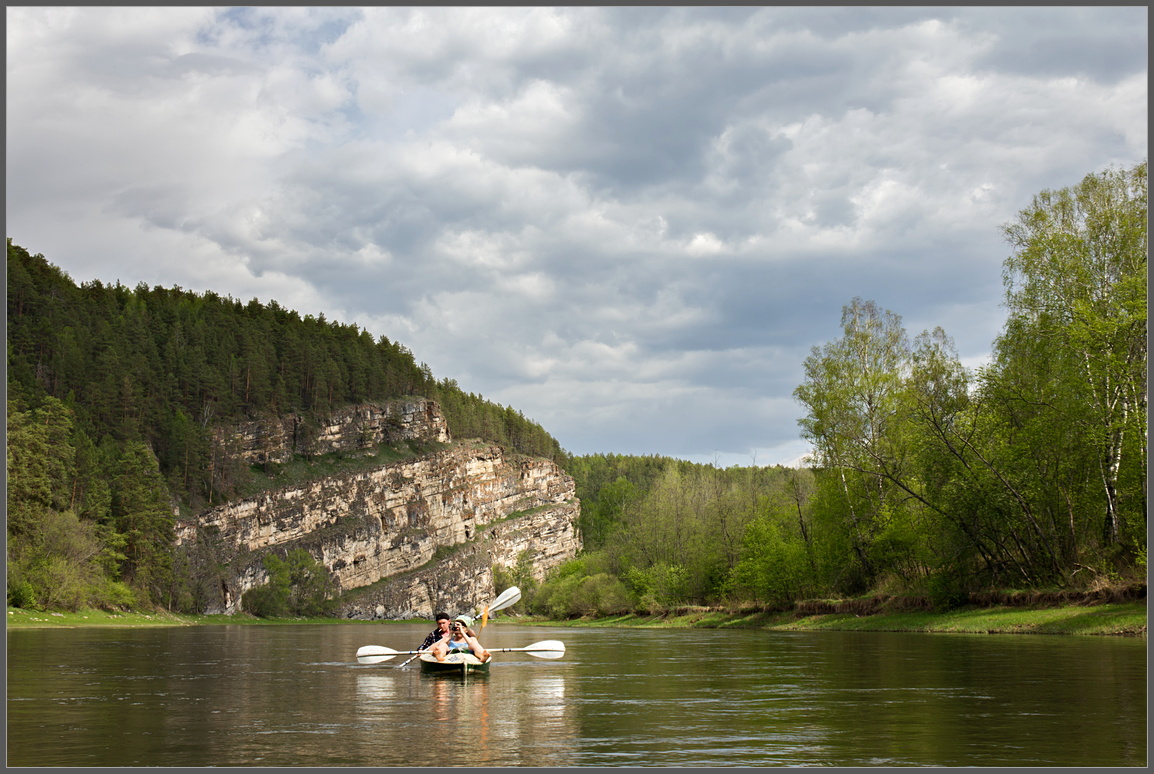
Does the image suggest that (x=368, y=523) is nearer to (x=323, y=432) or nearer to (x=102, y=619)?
(x=323, y=432)

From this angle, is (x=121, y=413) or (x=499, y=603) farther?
(x=121, y=413)

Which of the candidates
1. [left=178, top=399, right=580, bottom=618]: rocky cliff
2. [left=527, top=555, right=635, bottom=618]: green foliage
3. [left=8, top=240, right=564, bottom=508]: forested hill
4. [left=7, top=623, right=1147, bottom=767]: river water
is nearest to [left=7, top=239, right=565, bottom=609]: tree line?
[left=8, top=240, right=564, bottom=508]: forested hill

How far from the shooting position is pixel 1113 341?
38.9 metres

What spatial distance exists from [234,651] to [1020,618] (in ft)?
123

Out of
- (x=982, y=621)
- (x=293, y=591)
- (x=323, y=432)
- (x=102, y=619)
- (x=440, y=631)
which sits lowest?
(x=293, y=591)

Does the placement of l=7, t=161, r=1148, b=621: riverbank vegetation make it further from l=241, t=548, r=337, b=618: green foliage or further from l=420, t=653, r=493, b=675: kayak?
l=420, t=653, r=493, b=675: kayak

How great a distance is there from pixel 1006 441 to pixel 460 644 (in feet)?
107

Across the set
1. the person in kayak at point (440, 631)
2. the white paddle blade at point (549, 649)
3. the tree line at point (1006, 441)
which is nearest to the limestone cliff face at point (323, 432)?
the tree line at point (1006, 441)

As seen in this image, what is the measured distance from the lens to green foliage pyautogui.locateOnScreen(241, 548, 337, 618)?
456ft

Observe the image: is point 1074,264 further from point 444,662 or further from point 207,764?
point 207,764

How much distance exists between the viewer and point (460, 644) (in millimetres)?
27094

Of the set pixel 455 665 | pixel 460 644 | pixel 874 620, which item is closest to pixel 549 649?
pixel 460 644

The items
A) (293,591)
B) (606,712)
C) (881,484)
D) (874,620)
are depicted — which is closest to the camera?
(606,712)

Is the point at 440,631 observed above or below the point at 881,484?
below
